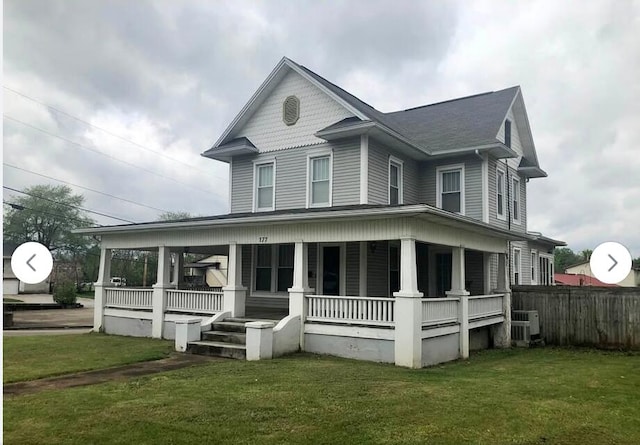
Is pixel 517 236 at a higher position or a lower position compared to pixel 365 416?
higher

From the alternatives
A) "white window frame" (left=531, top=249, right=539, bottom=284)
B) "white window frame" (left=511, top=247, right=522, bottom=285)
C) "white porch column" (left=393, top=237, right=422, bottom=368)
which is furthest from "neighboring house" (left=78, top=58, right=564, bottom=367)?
"white window frame" (left=531, top=249, right=539, bottom=284)

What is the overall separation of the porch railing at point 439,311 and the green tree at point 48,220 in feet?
188

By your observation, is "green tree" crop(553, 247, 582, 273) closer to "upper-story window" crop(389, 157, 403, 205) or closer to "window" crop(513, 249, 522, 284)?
"window" crop(513, 249, 522, 284)

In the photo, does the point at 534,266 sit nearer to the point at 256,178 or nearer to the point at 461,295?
the point at 461,295

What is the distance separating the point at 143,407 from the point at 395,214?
6070mm

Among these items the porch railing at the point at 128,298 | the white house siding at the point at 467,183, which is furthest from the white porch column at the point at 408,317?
the porch railing at the point at 128,298

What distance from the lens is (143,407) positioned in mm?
6598

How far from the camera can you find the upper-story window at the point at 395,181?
15.7 meters

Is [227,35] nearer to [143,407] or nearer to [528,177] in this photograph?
[143,407]

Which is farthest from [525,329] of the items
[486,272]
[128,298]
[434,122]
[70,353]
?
[70,353]

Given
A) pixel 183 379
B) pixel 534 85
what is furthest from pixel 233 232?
pixel 534 85

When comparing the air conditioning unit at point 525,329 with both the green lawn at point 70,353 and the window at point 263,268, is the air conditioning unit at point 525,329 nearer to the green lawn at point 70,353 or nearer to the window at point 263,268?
the window at point 263,268

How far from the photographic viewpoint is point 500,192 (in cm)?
1780

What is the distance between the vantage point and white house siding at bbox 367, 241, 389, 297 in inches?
579
